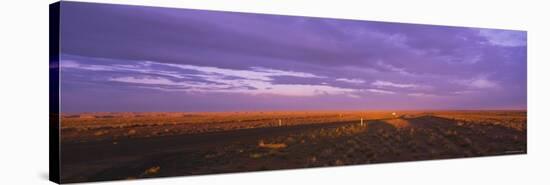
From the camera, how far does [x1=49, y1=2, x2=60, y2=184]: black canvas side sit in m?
9.51

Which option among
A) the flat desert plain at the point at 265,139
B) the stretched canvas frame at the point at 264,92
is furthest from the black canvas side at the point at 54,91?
the flat desert plain at the point at 265,139

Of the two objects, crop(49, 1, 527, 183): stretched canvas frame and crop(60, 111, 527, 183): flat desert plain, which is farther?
crop(60, 111, 527, 183): flat desert plain

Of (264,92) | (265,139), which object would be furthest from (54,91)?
(265,139)

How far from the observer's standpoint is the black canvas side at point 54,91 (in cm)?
951

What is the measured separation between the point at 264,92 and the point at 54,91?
3156 millimetres

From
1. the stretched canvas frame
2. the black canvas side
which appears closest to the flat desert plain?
the stretched canvas frame

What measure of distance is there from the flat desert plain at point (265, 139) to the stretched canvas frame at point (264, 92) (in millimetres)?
18

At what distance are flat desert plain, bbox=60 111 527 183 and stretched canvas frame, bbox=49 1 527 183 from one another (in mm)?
18

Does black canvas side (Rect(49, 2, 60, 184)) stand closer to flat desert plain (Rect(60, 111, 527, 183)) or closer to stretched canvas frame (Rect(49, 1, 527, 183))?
stretched canvas frame (Rect(49, 1, 527, 183))

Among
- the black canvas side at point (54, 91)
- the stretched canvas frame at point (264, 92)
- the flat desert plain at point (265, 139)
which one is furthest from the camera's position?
the flat desert plain at point (265, 139)

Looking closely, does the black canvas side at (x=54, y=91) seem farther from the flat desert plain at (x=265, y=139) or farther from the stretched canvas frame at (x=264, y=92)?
the flat desert plain at (x=265, y=139)

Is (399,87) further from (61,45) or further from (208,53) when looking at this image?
(61,45)

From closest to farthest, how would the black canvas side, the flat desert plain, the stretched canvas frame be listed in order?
the black canvas side → the stretched canvas frame → the flat desert plain

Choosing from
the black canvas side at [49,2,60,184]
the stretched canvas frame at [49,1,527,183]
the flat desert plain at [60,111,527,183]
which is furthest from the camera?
the flat desert plain at [60,111,527,183]
